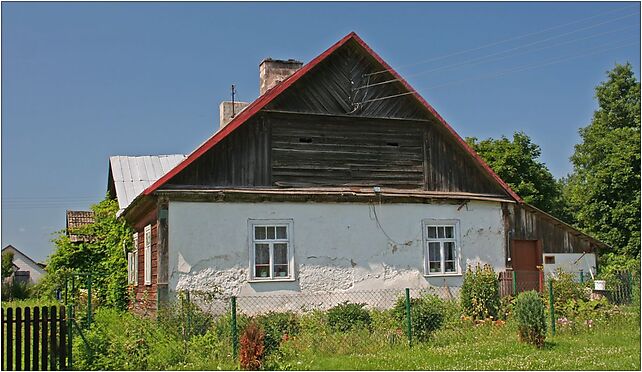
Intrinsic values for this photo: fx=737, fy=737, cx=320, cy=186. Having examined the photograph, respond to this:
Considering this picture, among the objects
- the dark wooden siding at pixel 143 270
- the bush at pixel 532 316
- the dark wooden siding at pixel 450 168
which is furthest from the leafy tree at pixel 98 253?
the bush at pixel 532 316

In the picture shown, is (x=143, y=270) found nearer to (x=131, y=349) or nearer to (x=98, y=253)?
(x=98, y=253)

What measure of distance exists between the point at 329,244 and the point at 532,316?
5.61 metres

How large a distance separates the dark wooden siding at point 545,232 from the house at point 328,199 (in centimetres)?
8

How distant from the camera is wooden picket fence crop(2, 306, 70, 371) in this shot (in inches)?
387

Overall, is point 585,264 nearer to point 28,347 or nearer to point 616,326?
point 616,326

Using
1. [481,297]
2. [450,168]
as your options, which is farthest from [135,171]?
[481,297]

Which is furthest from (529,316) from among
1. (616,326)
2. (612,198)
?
(612,198)

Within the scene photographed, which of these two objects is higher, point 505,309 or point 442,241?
point 442,241

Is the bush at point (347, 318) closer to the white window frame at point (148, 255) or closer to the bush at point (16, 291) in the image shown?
the white window frame at point (148, 255)

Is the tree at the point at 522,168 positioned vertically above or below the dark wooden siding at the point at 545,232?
above

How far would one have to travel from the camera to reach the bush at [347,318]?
13656mm

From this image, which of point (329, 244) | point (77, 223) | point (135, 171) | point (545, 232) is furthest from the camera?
point (135, 171)

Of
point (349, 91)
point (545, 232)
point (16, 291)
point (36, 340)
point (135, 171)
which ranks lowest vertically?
Answer: point (36, 340)

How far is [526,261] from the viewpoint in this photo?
19094 millimetres
